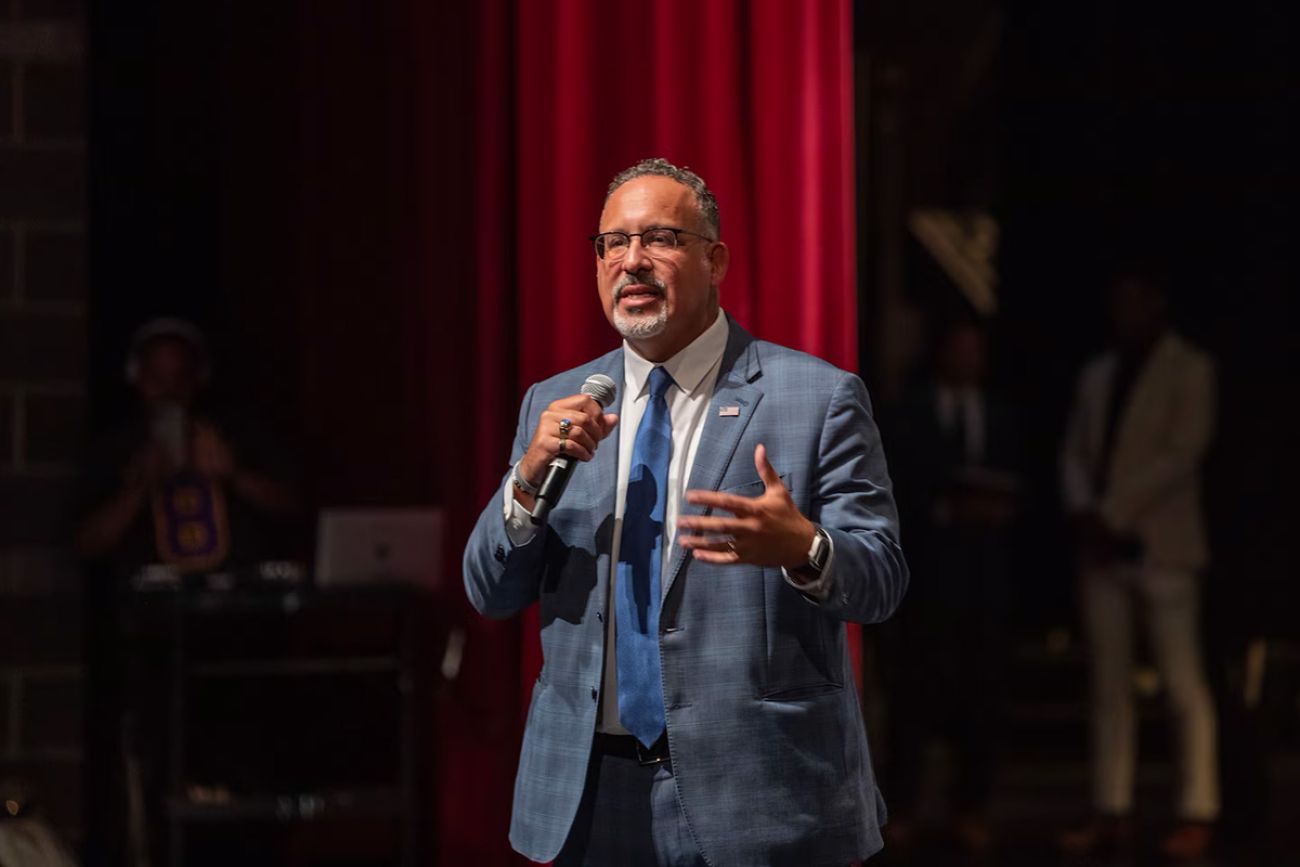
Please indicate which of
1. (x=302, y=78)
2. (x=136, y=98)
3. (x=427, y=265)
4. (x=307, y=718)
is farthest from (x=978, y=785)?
(x=136, y=98)

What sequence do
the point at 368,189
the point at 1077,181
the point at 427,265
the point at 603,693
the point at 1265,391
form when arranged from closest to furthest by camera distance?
the point at 603,693
the point at 427,265
the point at 368,189
the point at 1265,391
the point at 1077,181

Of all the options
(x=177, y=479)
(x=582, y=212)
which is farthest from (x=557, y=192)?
(x=177, y=479)

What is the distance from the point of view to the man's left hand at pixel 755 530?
5.78 feet

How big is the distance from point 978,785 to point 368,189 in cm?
288

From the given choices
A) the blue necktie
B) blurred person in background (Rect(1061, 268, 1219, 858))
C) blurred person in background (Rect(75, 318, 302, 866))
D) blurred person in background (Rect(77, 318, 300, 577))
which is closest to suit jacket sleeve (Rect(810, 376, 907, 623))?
the blue necktie

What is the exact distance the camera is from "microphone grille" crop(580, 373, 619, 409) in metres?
2.02

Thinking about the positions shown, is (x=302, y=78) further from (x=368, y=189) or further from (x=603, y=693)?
(x=603, y=693)

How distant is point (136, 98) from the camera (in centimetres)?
441

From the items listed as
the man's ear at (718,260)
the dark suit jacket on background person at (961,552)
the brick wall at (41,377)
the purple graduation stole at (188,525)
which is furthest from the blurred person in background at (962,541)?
the man's ear at (718,260)

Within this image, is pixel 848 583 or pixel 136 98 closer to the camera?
pixel 848 583

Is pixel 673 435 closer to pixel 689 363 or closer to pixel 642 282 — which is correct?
pixel 689 363

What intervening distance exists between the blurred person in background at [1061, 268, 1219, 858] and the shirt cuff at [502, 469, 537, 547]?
330cm

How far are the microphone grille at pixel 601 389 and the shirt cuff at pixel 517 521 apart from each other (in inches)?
6.3

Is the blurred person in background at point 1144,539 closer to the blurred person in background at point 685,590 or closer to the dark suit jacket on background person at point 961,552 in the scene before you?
the dark suit jacket on background person at point 961,552
